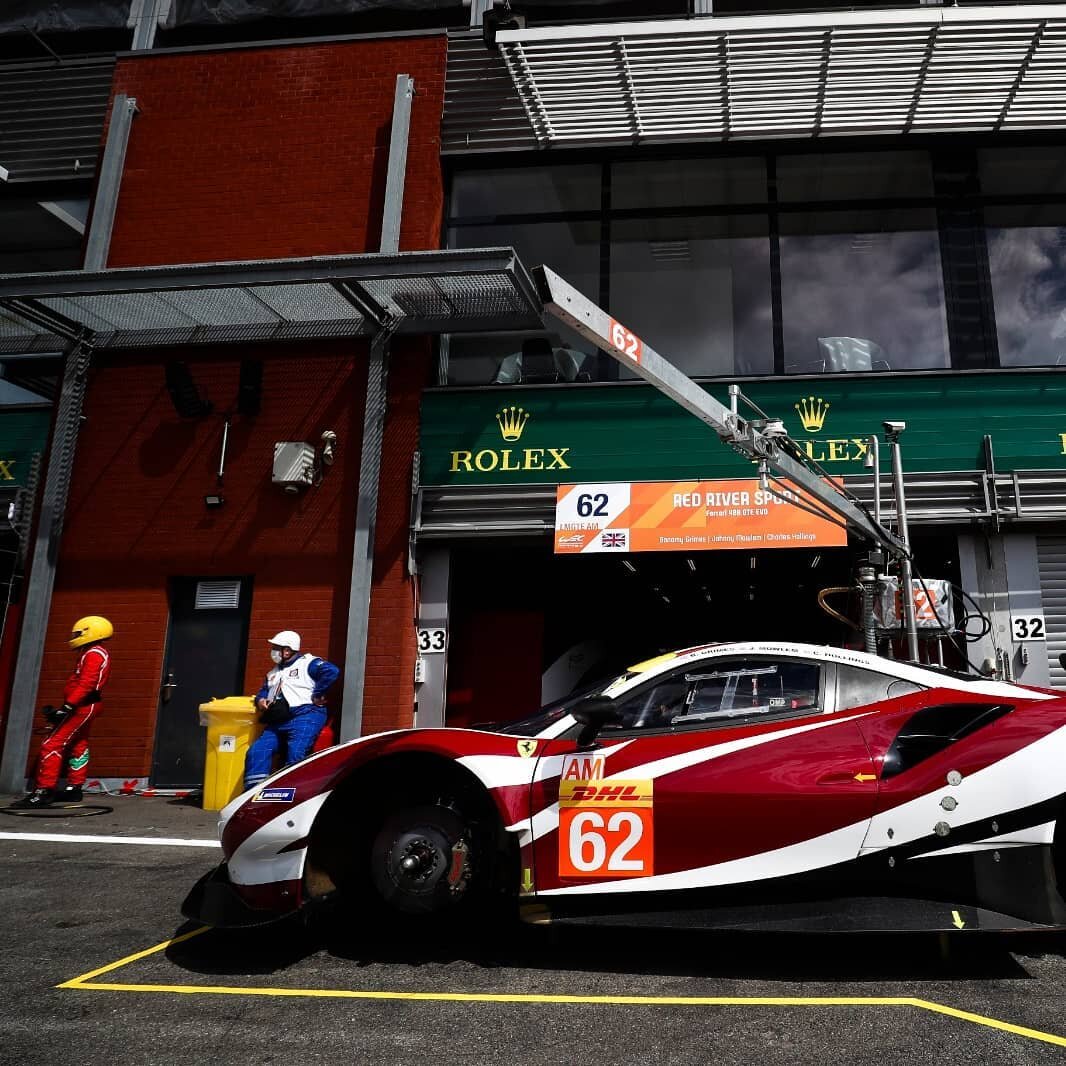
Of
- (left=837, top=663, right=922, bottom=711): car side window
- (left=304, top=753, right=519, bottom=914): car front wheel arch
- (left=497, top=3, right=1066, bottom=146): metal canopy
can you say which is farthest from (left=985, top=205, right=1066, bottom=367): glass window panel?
(left=304, top=753, right=519, bottom=914): car front wheel arch

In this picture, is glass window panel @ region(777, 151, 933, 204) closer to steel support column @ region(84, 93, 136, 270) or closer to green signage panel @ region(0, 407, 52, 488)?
steel support column @ region(84, 93, 136, 270)

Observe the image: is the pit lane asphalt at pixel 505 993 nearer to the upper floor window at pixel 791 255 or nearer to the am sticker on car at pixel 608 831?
the am sticker on car at pixel 608 831

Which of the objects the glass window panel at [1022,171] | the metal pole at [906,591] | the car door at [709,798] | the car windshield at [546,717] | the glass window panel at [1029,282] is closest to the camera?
the car door at [709,798]

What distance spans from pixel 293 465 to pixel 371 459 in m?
0.86

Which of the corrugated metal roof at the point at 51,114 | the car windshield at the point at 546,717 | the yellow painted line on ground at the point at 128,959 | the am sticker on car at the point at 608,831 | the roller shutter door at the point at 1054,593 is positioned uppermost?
the corrugated metal roof at the point at 51,114

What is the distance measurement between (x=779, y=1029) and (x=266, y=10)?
1331 cm

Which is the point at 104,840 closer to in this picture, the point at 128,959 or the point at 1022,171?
the point at 128,959

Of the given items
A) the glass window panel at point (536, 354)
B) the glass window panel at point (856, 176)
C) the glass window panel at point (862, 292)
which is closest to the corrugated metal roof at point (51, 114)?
the glass window panel at point (536, 354)

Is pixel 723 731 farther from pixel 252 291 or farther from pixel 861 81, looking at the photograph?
pixel 861 81

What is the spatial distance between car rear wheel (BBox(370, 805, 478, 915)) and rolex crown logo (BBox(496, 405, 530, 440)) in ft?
21.8

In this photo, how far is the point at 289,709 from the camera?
8.09 metres

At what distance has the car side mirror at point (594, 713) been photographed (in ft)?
12.4

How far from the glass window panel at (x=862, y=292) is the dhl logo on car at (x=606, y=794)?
749 centimetres

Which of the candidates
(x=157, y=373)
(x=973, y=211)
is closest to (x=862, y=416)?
(x=973, y=211)
